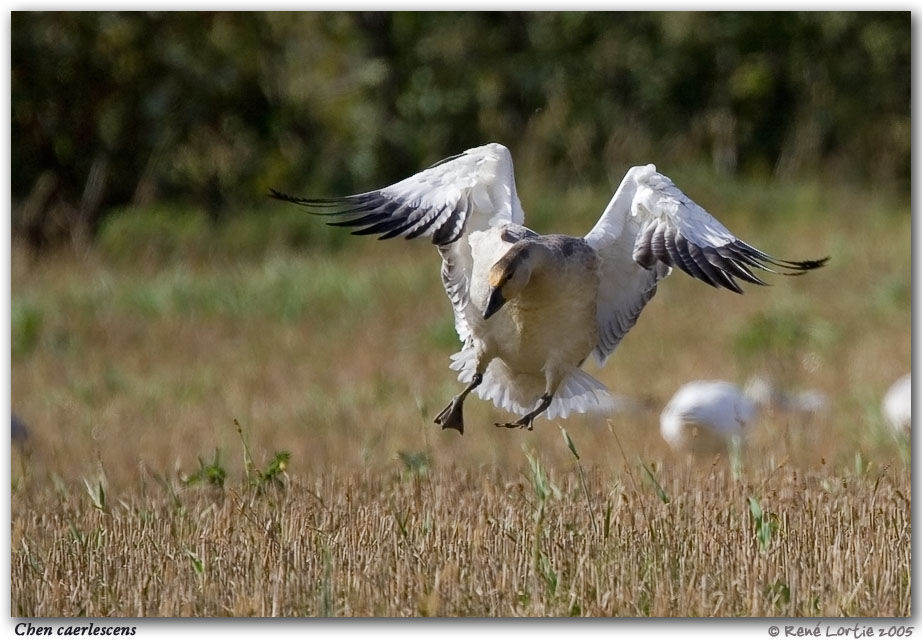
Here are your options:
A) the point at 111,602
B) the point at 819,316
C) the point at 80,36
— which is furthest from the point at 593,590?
the point at 80,36

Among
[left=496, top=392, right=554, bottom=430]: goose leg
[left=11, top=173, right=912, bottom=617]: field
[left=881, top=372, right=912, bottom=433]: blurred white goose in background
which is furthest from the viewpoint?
[left=881, top=372, right=912, bottom=433]: blurred white goose in background

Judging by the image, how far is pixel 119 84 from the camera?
11.7 m

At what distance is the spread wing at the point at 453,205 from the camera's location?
16.3 ft

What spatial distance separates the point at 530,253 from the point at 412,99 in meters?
10.0

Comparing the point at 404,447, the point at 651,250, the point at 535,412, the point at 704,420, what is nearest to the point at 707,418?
the point at 704,420

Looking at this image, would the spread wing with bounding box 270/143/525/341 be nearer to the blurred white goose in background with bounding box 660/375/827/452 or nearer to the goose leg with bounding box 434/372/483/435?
the goose leg with bounding box 434/372/483/435

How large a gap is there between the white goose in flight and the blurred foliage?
6.46m

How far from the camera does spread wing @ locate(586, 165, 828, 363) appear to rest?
177 inches

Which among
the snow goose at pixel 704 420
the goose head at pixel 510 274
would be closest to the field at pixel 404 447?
the snow goose at pixel 704 420

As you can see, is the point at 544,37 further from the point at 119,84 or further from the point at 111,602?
the point at 111,602

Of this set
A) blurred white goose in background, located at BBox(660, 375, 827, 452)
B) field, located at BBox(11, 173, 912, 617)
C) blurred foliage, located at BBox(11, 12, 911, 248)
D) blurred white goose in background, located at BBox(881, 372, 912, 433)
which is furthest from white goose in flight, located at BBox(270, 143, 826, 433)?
blurred foliage, located at BBox(11, 12, 911, 248)

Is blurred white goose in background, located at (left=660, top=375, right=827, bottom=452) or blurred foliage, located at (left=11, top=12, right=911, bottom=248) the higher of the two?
blurred foliage, located at (left=11, top=12, right=911, bottom=248)

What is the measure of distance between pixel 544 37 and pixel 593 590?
37.5 feet

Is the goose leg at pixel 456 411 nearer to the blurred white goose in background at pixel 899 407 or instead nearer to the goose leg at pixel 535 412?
the goose leg at pixel 535 412
